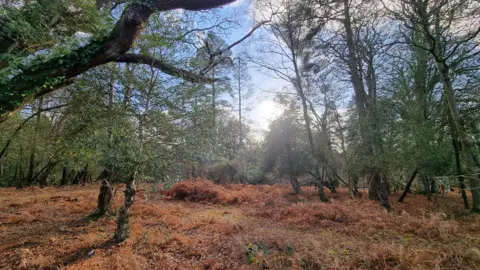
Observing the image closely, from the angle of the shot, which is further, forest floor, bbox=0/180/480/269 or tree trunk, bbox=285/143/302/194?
tree trunk, bbox=285/143/302/194

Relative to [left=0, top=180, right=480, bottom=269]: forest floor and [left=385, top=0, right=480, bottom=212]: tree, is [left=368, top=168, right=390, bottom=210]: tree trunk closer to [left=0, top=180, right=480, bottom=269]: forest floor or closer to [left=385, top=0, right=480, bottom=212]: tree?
[left=0, top=180, right=480, bottom=269]: forest floor

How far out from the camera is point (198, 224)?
5750 mm

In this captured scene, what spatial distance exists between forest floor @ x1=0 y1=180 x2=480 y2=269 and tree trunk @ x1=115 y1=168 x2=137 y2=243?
0.19m

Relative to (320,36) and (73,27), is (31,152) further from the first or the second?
(320,36)

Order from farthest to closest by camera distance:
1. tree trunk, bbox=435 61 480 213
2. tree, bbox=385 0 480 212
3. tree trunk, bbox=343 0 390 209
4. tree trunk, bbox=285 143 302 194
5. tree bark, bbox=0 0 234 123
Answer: tree trunk, bbox=285 143 302 194, tree trunk, bbox=343 0 390 209, tree trunk, bbox=435 61 480 213, tree, bbox=385 0 480 212, tree bark, bbox=0 0 234 123

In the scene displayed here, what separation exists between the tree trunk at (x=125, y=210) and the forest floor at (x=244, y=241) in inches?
7.4

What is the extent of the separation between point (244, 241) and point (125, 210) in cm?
253

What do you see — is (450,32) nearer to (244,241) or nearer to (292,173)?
(292,173)

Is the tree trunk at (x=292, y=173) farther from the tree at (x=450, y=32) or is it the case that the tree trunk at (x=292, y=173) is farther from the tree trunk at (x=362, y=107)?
the tree at (x=450, y=32)

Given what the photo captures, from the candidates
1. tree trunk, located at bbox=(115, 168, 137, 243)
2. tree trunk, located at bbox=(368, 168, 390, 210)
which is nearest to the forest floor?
tree trunk, located at bbox=(115, 168, 137, 243)

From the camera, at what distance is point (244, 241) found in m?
4.36

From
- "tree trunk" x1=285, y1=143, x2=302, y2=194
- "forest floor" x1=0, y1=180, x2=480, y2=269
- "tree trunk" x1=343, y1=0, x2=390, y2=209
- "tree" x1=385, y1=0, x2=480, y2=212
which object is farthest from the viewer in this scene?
"tree trunk" x1=285, y1=143, x2=302, y2=194

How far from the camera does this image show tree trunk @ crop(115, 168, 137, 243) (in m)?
4.09

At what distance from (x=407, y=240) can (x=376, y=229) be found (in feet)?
2.85
